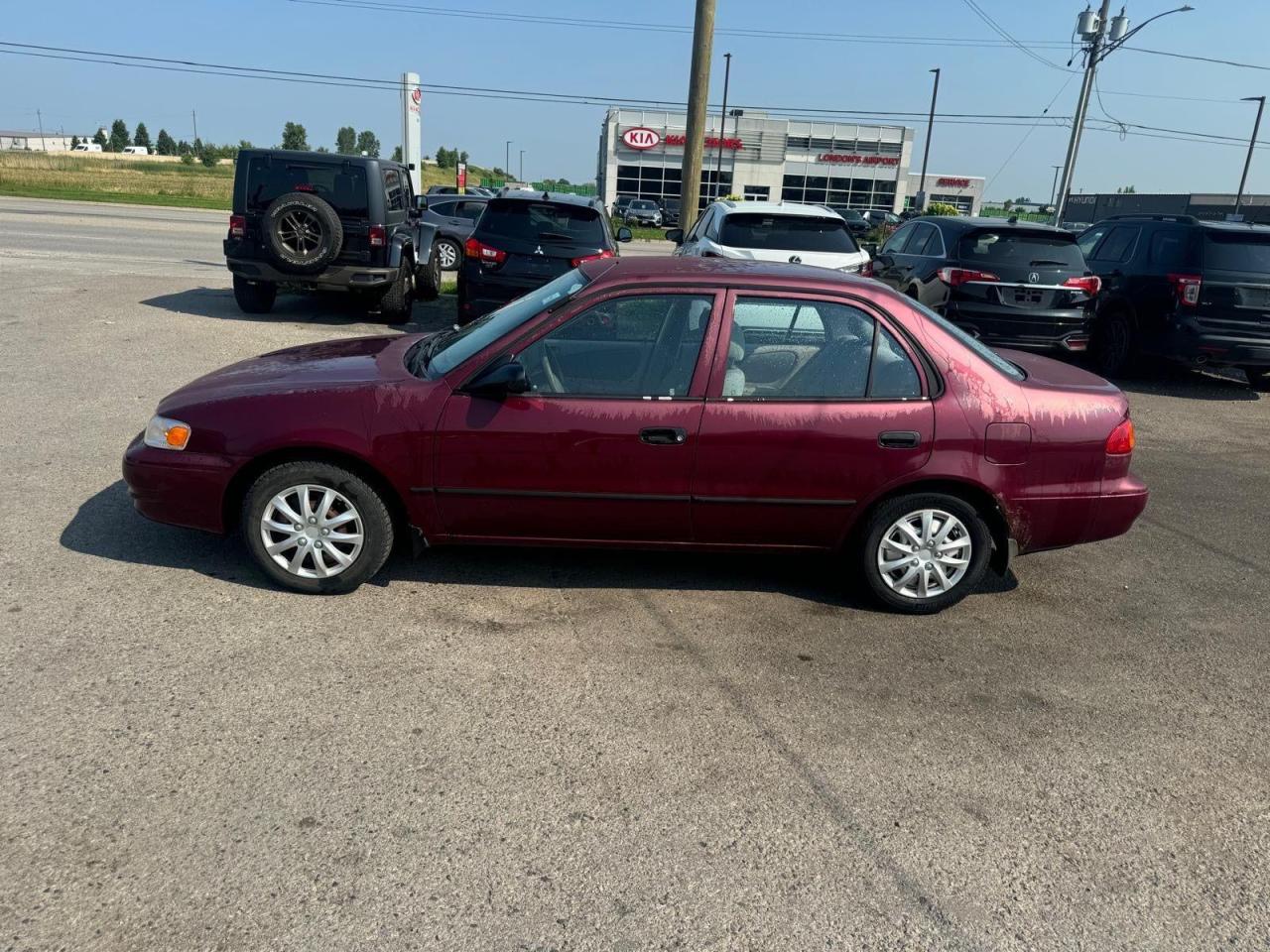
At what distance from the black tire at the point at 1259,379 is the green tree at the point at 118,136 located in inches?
6454

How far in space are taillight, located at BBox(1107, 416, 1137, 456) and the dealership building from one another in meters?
58.4

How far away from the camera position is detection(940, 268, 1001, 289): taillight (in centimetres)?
1014

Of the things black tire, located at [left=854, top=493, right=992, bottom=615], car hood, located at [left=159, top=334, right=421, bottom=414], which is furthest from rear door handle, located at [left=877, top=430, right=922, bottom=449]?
car hood, located at [left=159, top=334, right=421, bottom=414]

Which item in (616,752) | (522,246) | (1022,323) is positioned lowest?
(616,752)

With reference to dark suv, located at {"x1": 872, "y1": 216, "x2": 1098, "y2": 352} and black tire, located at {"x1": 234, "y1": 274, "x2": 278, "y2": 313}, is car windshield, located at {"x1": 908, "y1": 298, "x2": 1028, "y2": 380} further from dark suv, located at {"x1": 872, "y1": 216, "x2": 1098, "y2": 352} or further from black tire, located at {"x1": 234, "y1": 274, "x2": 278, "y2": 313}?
black tire, located at {"x1": 234, "y1": 274, "x2": 278, "y2": 313}

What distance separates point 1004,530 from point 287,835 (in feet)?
11.1

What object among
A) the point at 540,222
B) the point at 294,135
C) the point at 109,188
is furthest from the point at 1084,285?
the point at 294,135

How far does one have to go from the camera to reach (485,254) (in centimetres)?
1030

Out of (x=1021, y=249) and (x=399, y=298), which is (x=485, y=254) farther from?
(x=1021, y=249)

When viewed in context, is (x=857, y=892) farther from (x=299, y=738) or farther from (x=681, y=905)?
(x=299, y=738)

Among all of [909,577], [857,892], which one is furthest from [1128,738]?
[857,892]

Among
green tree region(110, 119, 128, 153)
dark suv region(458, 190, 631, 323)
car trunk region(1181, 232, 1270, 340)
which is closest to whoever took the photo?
car trunk region(1181, 232, 1270, 340)

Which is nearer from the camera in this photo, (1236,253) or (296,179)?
(1236,253)

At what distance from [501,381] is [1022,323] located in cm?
763
